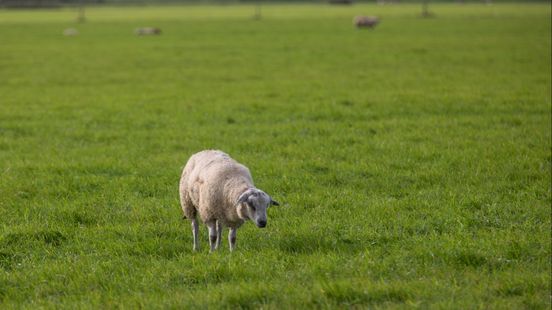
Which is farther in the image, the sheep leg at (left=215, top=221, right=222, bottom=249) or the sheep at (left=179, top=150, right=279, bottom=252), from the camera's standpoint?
the sheep leg at (left=215, top=221, right=222, bottom=249)

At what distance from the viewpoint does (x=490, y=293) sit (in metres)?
6.34

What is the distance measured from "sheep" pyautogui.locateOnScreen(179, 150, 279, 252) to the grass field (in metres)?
0.34

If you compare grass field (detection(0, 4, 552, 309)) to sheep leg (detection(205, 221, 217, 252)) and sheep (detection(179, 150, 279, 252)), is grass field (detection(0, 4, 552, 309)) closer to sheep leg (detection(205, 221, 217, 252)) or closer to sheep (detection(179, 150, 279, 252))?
sheep leg (detection(205, 221, 217, 252))

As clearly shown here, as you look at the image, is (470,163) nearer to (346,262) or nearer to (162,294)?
(346,262)

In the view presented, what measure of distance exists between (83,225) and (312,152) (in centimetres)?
514

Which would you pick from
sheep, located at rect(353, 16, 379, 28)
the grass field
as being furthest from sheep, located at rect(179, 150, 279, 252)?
sheep, located at rect(353, 16, 379, 28)

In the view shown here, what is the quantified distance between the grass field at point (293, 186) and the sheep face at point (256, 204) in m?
0.51

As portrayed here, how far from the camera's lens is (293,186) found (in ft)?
34.9

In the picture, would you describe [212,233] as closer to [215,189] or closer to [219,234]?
[219,234]

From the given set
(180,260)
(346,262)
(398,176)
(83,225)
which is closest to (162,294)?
(180,260)

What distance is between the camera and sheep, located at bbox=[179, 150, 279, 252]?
7.12 meters

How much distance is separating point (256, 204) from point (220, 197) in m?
0.68

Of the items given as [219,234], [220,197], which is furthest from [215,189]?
[219,234]

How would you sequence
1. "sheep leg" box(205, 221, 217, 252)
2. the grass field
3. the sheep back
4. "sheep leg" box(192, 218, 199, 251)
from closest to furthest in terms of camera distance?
the grass field
the sheep back
"sheep leg" box(205, 221, 217, 252)
"sheep leg" box(192, 218, 199, 251)
